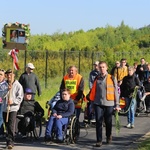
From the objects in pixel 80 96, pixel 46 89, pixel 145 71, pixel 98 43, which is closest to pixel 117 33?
pixel 98 43

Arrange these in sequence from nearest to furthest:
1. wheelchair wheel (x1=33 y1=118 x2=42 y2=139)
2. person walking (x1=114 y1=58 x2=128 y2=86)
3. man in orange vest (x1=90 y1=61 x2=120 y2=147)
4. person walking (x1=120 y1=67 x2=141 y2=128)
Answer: man in orange vest (x1=90 y1=61 x2=120 y2=147) < wheelchair wheel (x1=33 y1=118 x2=42 y2=139) < person walking (x1=120 y1=67 x2=141 y2=128) < person walking (x1=114 y1=58 x2=128 y2=86)

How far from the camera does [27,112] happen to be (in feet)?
40.1

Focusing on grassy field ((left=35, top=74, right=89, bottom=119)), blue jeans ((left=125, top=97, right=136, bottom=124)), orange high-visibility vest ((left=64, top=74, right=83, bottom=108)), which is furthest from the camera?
grassy field ((left=35, top=74, right=89, bottom=119))

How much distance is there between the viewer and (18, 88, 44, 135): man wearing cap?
39.0 ft

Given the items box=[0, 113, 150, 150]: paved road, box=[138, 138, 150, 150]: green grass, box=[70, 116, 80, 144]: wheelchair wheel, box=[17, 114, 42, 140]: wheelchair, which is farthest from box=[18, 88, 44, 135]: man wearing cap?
box=[138, 138, 150, 150]: green grass

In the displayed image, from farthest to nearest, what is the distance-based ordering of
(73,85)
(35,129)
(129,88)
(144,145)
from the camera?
(129,88), (73,85), (35,129), (144,145)

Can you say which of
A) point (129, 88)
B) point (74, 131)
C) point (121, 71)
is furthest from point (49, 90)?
point (74, 131)

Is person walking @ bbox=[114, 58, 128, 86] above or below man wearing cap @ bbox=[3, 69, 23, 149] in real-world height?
above

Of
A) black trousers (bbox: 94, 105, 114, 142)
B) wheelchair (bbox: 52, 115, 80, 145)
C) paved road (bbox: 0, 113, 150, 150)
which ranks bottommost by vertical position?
paved road (bbox: 0, 113, 150, 150)

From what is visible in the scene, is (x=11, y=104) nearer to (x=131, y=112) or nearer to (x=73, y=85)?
(x=73, y=85)

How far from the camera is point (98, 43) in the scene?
75.6 meters

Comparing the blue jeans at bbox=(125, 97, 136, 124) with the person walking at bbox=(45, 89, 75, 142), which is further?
the blue jeans at bbox=(125, 97, 136, 124)

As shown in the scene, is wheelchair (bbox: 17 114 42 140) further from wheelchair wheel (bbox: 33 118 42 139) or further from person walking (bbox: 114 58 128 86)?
person walking (bbox: 114 58 128 86)

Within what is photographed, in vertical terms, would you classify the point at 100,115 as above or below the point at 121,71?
below
